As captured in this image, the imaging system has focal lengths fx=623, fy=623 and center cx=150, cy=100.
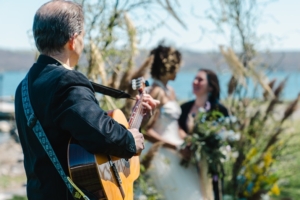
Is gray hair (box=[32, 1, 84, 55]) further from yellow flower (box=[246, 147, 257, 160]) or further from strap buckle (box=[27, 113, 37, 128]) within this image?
yellow flower (box=[246, 147, 257, 160])

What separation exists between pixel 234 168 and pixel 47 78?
4486mm

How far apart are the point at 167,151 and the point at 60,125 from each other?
3.28 metres

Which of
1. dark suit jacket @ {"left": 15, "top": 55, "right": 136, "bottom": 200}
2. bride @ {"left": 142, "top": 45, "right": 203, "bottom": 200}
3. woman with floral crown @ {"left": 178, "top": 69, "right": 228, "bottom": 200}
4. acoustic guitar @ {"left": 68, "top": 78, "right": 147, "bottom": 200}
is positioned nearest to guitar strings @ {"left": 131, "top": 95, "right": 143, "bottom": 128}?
acoustic guitar @ {"left": 68, "top": 78, "right": 147, "bottom": 200}

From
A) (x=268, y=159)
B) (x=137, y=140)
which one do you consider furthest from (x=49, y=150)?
(x=268, y=159)

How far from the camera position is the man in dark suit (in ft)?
8.05

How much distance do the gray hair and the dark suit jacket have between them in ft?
0.21

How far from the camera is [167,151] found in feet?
18.7

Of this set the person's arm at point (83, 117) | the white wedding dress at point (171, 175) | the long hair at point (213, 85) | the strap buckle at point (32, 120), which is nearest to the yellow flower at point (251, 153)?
the long hair at point (213, 85)

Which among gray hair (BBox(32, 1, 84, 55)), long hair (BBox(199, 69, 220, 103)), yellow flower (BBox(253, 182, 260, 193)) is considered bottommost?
yellow flower (BBox(253, 182, 260, 193))

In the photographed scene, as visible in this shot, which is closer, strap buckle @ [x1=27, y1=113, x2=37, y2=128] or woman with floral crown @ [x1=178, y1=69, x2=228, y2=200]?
strap buckle @ [x1=27, y1=113, x2=37, y2=128]

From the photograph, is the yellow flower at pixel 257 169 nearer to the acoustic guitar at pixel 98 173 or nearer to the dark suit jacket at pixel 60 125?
the acoustic guitar at pixel 98 173

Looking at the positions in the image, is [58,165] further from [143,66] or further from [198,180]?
[198,180]

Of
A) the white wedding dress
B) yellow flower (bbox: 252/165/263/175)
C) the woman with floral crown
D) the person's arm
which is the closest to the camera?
the person's arm

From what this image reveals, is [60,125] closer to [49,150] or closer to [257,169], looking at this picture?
[49,150]
